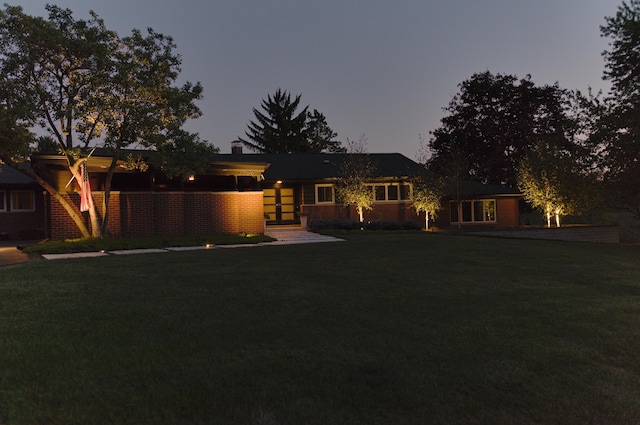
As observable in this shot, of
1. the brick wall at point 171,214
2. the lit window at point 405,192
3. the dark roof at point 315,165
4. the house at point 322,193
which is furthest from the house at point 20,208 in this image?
the lit window at point 405,192

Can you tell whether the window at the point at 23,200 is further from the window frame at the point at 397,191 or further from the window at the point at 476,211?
the window at the point at 476,211

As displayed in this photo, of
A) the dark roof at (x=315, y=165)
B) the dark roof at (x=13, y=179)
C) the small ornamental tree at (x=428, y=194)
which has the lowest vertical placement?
the small ornamental tree at (x=428, y=194)

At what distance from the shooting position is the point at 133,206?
16469mm

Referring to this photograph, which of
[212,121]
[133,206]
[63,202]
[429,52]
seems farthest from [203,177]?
[212,121]

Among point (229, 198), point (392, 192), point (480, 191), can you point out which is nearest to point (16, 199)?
point (229, 198)

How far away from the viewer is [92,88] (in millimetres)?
13547

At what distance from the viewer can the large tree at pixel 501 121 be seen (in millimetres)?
37250

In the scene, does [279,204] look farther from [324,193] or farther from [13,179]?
[13,179]

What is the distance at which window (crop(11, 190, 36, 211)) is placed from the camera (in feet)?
65.6

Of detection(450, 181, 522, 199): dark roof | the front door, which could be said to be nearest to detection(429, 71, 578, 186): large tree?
detection(450, 181, 522, 199): dark roof

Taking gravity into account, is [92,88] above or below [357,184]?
above

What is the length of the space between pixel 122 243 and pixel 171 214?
3531mm

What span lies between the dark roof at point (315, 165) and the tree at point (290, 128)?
2663 centimetres

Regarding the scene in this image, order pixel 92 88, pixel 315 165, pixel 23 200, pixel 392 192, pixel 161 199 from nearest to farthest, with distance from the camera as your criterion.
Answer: pixel 92 88
pixel 161 199
pixel 23 200
pixel 392 192
pixel 315 165
